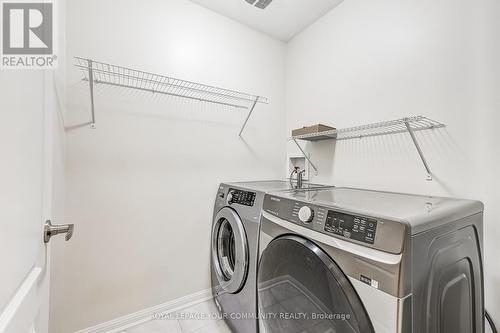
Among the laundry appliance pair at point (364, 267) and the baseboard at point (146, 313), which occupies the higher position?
the laundry appliance pair at point (364, 267)

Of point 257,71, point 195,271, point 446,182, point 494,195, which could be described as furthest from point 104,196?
point 494,195

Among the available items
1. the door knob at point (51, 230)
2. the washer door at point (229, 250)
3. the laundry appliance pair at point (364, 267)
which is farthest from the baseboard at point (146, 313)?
the door knob at point (51, 230)

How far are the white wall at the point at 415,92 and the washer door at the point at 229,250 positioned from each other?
0.90 meters

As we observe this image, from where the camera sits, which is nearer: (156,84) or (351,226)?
(351,226)

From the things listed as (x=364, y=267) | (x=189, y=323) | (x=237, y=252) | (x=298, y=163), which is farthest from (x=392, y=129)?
(x=189, y=323)

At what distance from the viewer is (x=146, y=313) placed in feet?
5.07

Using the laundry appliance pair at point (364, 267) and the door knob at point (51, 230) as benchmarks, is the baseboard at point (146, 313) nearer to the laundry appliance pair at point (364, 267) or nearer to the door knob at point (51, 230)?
the laundry appliance pair at point (364, 267)

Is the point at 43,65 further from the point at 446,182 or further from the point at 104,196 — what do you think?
the point at 446,182

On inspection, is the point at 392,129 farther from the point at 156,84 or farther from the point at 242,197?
the point at 156,84

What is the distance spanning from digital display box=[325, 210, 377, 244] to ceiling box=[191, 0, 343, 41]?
182 cm

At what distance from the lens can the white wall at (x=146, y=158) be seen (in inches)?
52.6

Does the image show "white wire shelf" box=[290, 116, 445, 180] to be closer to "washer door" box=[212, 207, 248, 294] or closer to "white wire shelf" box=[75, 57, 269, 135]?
"white wire shelf" box=[75, 57, 269, 135]

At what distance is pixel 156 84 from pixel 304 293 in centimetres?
167

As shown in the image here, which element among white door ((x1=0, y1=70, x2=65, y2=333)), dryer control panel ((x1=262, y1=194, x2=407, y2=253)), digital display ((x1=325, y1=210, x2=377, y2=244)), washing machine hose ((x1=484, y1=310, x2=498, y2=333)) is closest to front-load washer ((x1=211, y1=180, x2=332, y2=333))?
dryer control panel ((x1=262, y1=194, x2=407, y2=253))
